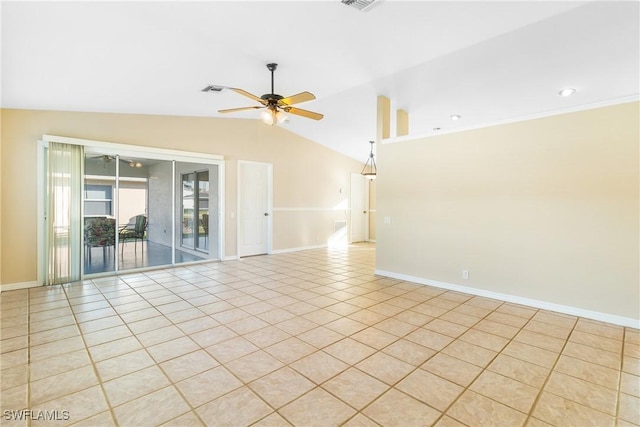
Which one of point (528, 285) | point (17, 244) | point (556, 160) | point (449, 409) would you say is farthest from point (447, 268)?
point (17, 244)

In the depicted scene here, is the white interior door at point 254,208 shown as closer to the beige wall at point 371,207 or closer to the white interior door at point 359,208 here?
the white interior door at point 359,208

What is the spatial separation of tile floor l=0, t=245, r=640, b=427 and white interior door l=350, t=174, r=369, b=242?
578 centimetres

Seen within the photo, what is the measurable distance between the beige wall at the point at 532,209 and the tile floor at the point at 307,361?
476 millimetres

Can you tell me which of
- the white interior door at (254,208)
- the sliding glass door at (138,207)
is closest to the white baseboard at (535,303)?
the white interior door at (254,208)

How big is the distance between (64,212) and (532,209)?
6773 mm

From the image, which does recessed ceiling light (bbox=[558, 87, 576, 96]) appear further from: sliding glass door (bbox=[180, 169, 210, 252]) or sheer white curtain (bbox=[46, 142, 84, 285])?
sheer white curtain (bbox=[46, 142, 84, 285])

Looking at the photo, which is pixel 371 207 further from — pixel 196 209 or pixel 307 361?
pixel 307 361

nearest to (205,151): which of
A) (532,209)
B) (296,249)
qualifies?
(296,249)

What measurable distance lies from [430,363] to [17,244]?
5.78m

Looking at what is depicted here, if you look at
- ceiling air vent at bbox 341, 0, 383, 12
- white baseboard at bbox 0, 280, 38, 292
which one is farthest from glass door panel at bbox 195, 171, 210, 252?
ceiling air vent at bbox 341, 0, 383, 12

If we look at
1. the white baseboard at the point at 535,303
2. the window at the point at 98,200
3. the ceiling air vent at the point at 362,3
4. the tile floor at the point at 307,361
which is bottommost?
the tile floor at the point at 307,361

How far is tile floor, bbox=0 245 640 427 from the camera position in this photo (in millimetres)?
1843

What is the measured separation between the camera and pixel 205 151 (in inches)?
246

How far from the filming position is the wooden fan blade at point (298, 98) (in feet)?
11.0
